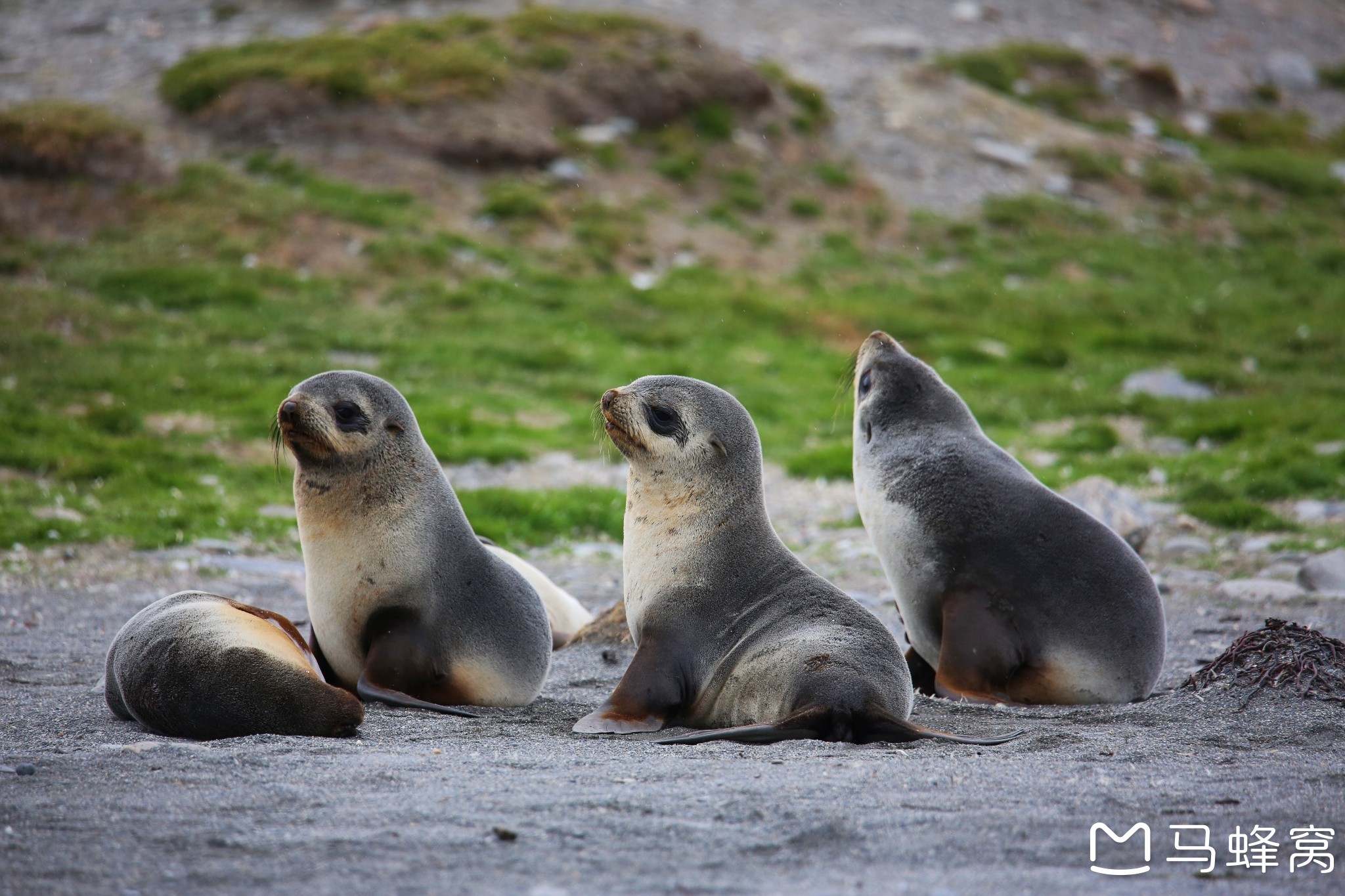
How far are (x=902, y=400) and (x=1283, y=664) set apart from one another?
1897mm

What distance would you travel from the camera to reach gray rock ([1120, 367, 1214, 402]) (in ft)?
42.9

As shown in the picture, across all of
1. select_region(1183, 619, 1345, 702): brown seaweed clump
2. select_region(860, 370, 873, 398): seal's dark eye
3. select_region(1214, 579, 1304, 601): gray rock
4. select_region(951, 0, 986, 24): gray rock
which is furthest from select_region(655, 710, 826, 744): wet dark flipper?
select_region(951, 0, 986, 24): gray rock

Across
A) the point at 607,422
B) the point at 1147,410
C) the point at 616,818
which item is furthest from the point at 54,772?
the point at 1147,410

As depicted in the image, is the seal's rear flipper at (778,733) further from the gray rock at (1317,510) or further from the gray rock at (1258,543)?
the gray rock at (1317,510)

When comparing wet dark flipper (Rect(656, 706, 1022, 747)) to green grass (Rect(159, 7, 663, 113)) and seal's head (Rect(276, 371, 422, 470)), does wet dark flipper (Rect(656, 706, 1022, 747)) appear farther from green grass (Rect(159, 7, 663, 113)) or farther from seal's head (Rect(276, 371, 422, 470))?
green grass (Rect(159, 7, 663, 113))

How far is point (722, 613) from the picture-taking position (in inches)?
182

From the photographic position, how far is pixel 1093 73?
24.1 m

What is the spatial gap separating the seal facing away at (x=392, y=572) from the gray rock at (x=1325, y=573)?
4553mm

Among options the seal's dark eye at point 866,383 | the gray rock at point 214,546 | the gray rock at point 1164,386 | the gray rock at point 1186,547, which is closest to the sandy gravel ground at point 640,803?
the seal's dark eye at point 866,383

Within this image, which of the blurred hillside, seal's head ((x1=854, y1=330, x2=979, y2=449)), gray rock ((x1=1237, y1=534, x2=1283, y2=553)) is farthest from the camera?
the blurred hillside

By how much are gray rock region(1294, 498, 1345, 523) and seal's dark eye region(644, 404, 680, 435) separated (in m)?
5.87

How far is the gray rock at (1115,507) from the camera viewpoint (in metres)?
7.99

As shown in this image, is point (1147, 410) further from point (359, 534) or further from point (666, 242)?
point (359, 534)

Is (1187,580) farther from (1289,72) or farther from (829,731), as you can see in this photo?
(1289,72)
